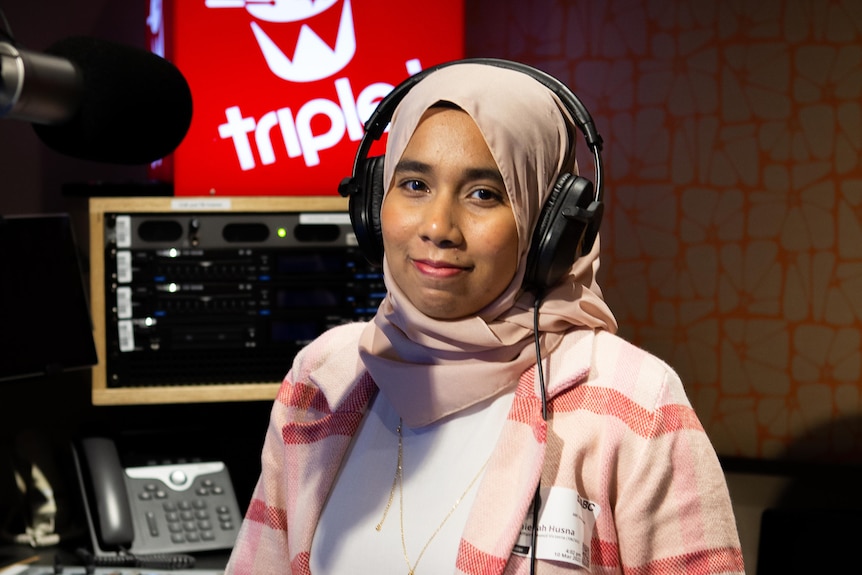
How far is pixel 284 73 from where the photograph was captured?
1910 mm

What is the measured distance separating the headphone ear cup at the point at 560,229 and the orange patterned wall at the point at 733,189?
53.1 inches

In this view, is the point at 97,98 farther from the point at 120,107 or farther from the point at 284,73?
the point at 284,73

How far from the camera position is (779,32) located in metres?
2.44

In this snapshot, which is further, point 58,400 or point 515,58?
point 515,58

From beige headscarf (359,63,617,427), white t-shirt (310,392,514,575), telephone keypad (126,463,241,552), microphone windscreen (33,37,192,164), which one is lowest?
telephone keypad (126,463,241,552)

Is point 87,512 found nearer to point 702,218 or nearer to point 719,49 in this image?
point 702,218

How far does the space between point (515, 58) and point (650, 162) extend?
0.42 metres

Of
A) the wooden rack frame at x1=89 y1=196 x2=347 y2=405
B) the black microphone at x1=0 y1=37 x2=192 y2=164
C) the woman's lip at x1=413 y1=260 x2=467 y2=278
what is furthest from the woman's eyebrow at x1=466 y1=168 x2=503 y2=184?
the wooden rack frame at x1=89 y1=196 x2=347 y2=405

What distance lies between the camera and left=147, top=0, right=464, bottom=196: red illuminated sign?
188 cm

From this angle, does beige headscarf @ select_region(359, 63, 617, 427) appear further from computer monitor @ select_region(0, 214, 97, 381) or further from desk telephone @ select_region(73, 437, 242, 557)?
computer monitor @ select_region(0, 214, 97, 381)

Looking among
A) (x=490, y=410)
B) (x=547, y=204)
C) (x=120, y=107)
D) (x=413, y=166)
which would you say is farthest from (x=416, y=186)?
(x=120, y=107)

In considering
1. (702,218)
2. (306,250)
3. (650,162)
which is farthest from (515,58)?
(306,250)

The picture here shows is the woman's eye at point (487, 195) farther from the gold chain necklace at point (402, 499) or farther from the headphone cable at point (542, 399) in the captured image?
the gold chain necklace at point (402, 499)

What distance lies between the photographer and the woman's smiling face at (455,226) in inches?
47.4
